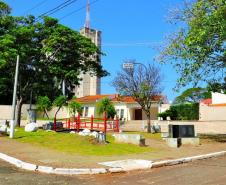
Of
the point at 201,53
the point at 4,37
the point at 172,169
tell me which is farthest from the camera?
the point at 4,37

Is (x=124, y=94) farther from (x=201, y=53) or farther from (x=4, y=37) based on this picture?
(x=201, y=53)

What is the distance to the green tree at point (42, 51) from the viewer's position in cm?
3117

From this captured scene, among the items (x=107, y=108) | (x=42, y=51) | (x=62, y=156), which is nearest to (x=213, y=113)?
(x=107, y=108)

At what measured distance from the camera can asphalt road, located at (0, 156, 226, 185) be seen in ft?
34.3

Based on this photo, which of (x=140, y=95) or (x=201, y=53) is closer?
(x=201, y=53)

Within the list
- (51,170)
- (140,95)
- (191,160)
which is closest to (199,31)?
(191,160)

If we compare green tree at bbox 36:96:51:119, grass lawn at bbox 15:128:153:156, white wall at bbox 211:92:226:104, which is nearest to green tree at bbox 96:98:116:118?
green tree at bbox 36:96:51:119

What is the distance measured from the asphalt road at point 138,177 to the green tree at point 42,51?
752 inches

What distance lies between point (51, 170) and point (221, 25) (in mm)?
10853

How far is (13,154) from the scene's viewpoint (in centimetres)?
1555

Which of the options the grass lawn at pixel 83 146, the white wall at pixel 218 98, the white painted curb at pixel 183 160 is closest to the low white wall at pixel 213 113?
the white wall at pixel 218 98

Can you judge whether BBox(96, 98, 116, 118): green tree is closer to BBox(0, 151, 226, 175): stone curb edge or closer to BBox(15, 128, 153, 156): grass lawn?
BBox(15, 128, 153, 156): grass lawn

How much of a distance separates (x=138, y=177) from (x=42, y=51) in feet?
71.8

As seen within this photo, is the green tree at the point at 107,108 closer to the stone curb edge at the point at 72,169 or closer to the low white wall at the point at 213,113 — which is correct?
the low white wall at the point at 213,113
